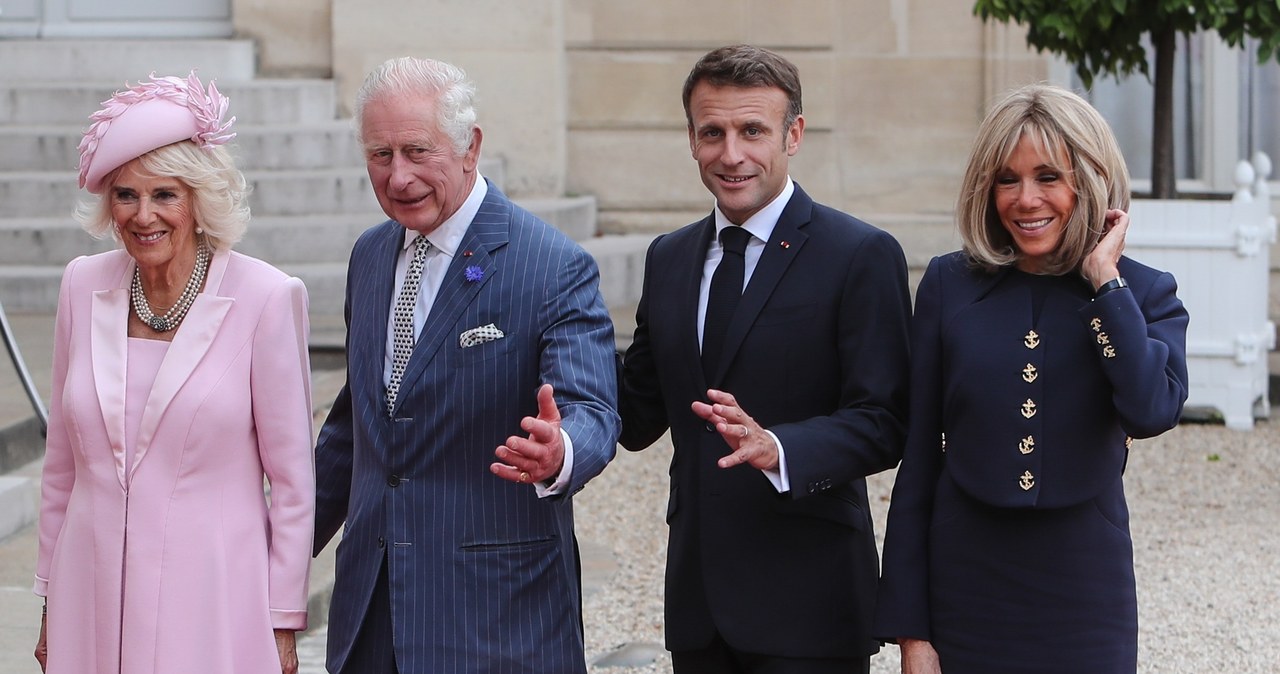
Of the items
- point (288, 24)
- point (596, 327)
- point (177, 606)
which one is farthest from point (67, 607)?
point (288, 24)

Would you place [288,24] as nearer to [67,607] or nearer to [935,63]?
[935,63]

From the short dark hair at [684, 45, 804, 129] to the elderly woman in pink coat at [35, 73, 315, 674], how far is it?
0.85 m

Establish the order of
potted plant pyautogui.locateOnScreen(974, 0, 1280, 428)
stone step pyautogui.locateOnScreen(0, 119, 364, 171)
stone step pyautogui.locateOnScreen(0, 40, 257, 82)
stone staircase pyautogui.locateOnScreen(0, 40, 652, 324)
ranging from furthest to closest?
1. stone step pyautogui.locateOnScreen(0, 40, 257, 82)
2. stone step pyautogui.locateOnScreen(0, 119, 364, 171)
3. stone staircase pyautogui.locateOnScreen(0, 40, 652, 324)
4. potted plant pyautogui.locateOnScreen(974, 0, 1280, 428)

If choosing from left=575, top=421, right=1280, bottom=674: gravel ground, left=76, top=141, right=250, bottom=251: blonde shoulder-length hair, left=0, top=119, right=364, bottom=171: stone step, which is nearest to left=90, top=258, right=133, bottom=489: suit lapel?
left=76, top=141, right=250, bottom=251: blonde shoulder-length hair

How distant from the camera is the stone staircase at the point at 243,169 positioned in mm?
9461

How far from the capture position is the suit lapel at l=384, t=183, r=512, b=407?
293 centimetres

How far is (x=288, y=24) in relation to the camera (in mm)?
11109

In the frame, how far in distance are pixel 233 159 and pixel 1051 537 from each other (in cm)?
163

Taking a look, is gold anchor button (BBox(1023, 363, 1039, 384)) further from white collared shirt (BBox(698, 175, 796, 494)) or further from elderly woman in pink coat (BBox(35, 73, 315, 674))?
elderly woman in pink coat (BBox(35, 73, 315, 674))

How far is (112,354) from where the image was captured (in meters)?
2.97

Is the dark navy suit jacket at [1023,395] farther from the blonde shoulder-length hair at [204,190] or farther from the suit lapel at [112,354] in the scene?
the suit lapel at [112,354]

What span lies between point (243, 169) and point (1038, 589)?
7865 mm

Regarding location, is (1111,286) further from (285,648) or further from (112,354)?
(112,354)

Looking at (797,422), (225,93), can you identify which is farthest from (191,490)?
(225,93)
